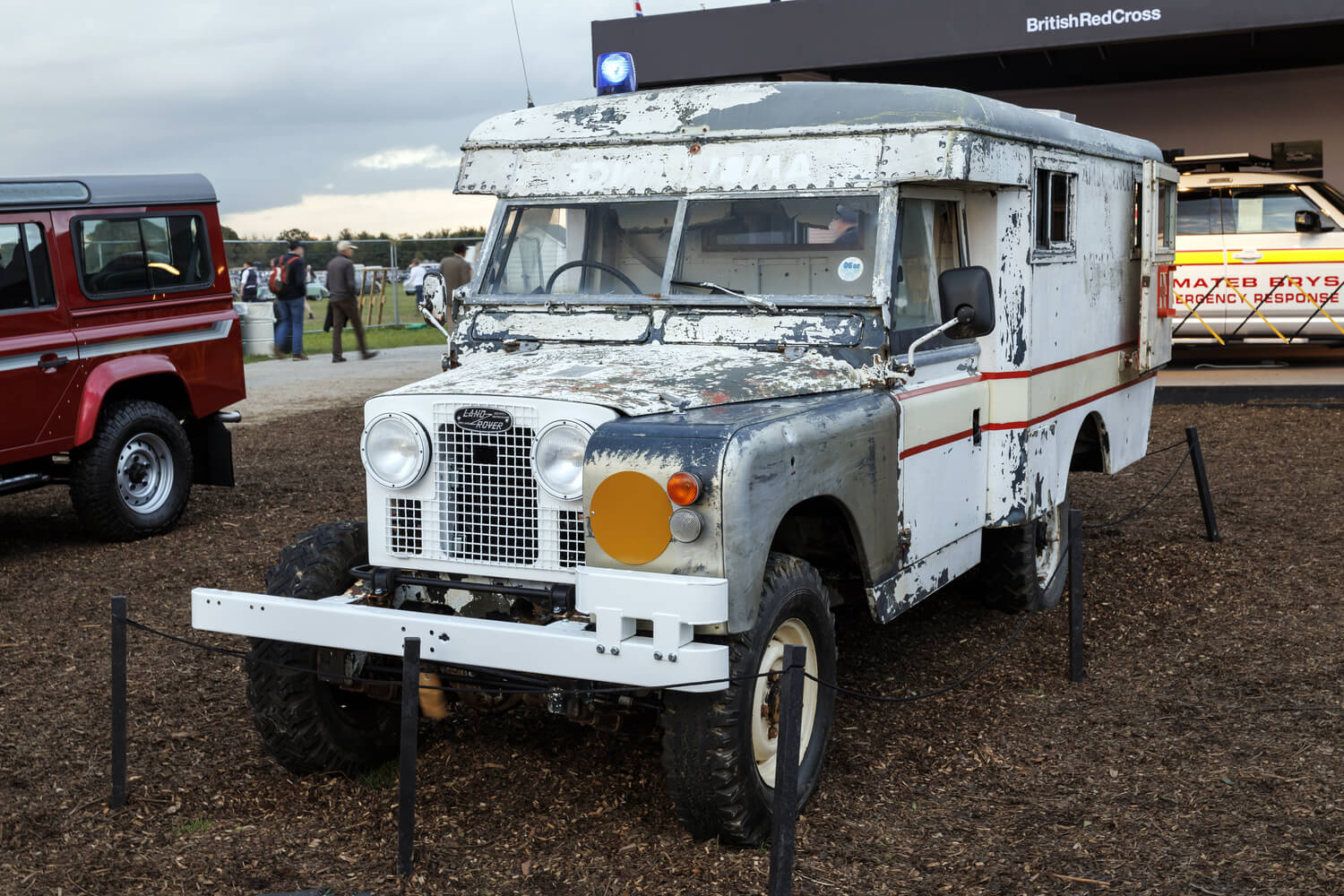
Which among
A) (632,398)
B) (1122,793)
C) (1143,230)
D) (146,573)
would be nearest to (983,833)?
(1122,793)

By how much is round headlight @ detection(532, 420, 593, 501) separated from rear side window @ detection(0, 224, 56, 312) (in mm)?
5462

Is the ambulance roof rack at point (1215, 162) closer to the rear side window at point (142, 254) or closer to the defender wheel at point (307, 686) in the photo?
the rear side window at point (142, 254)

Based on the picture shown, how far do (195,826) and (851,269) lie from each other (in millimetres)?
3079

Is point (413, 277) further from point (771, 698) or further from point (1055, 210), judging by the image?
point (771, 698)

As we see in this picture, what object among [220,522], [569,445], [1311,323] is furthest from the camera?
[1311,323]

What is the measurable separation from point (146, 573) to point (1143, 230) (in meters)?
6.23

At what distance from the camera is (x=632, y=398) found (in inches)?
169

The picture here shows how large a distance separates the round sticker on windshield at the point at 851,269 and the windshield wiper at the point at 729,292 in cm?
29

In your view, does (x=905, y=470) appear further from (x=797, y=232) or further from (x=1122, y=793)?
(x=1122, y=793)

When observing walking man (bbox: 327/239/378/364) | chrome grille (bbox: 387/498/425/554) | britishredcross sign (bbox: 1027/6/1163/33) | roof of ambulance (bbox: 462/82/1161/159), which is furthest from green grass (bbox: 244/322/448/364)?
chrome grille (bbox: 387/498/425/554)

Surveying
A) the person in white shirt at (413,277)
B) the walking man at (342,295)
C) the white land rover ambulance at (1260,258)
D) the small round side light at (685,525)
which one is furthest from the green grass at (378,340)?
the small round side light at (685,525)

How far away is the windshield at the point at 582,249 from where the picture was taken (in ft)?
17.8

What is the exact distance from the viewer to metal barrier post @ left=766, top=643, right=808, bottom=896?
3.68 metres

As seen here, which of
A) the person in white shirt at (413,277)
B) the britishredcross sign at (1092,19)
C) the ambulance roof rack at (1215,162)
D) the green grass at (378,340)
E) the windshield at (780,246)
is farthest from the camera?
the person in white shirt at (413,277)
